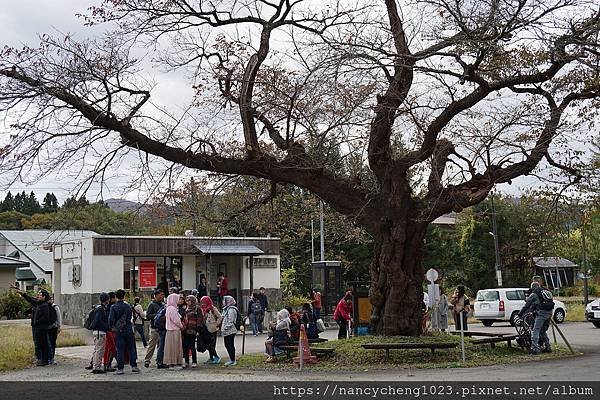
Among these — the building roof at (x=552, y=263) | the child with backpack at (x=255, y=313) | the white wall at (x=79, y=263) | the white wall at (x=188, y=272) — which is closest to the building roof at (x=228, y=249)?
the white wall at (x=188, y=272)

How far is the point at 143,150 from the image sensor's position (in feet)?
60.4

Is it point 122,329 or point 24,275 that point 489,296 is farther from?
point 24,275

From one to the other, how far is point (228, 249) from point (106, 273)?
17.6 ft

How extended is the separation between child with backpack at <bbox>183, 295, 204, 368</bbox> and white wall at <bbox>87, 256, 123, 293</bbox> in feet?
48.2

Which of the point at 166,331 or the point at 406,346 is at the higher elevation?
the point at 166,331

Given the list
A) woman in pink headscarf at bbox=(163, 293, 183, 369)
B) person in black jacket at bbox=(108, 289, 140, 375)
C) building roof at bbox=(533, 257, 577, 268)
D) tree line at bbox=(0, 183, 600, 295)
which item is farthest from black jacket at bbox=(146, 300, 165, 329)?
building roof at bbox=(533, 257, 577, 268)

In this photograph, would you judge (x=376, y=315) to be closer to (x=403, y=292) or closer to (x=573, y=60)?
(x=403, y=292)

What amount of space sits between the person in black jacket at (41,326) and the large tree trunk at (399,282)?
8153 millimetres

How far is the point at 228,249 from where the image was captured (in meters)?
34.3

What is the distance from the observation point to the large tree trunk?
18984mm

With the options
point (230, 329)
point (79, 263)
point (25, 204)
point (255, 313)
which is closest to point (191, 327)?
point (230, 329)

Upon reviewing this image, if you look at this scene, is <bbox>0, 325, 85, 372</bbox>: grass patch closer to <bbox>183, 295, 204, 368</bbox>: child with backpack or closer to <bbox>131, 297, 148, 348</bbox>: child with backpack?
<bbox>131, 297, 148, 348</bbox>: child with backpack

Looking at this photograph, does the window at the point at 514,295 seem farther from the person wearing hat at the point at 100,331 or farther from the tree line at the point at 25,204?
the tree line at the point at 25,204

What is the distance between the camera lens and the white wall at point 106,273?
32219 mm
